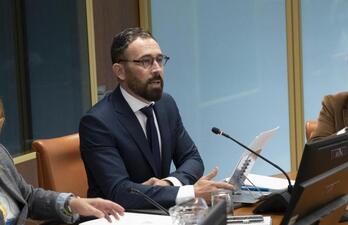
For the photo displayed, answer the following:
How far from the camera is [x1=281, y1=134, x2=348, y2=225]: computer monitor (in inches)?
63.1

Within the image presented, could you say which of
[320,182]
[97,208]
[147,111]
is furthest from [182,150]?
[320,182]

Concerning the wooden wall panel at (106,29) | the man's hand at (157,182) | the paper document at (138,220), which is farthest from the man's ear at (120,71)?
the wooden wall panel at (106,29)

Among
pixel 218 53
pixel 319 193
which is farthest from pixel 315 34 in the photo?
pixel 319 193

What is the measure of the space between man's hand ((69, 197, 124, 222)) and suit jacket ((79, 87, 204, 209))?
237mm

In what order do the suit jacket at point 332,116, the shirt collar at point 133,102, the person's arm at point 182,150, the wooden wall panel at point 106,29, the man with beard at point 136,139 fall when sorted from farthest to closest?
the wooden wall panel at point 106,29, the suit jacket at point 332,116, the person's arm at point 182,150, the shirt collar at point 133,102, the man with beard at point 136,139

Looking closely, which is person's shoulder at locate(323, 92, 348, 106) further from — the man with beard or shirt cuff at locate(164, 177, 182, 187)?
shirt cuff at locate(164, 177, 182, 187)

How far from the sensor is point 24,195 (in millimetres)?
2482

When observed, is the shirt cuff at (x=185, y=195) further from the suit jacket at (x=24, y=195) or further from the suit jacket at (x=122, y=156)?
the suit jacket at (x=24, y=195)

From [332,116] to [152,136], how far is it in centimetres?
95

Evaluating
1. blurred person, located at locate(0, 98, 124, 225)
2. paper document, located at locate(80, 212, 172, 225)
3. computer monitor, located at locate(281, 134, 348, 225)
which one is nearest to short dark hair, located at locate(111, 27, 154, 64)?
blurred person, located at locate(0, 98, 124, 225)

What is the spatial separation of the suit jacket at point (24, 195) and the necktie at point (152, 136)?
55 centimetres

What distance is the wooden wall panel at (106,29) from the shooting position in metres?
4.86

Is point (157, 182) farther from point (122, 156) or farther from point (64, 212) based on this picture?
point (64, 212)

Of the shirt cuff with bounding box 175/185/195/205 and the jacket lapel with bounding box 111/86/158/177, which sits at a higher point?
the jacket lapel with bounding box 111/86/158/177
